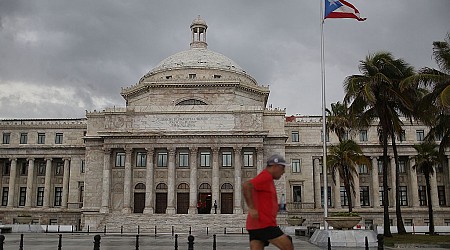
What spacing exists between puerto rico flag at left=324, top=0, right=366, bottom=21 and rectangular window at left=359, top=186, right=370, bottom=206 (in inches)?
1515

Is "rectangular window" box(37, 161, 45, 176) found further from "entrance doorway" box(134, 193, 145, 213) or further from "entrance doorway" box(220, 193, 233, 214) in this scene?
"entrance doorway" box(220, 193, 233, 214)

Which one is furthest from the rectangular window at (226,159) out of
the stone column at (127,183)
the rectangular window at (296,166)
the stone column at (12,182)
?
the stone column at (12,182)

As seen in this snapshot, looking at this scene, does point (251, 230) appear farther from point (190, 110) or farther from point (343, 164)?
point (190, 110)

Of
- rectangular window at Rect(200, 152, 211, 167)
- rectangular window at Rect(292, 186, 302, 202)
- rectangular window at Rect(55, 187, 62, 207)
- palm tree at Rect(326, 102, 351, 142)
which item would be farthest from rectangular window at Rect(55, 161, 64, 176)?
palm tree at Rect(326, 102, 351, 142)

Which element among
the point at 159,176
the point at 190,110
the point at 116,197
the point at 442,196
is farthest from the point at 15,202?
the point at 442,196

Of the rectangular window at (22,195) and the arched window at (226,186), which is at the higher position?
the arched window at (226,186)

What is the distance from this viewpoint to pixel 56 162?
229 feet

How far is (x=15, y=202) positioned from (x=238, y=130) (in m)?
32.0

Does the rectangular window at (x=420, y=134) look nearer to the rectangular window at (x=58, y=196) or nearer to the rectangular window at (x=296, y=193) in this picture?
the rectangular window at (x=296, y=193)

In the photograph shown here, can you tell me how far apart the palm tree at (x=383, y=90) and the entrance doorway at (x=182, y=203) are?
28.7 m

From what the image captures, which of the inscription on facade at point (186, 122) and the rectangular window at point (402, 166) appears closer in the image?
the inscription on facade at point (186, 122)

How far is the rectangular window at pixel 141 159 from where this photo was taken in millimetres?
61625

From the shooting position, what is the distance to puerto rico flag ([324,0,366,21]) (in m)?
32.2

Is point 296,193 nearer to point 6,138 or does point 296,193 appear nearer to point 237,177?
point 237,177
